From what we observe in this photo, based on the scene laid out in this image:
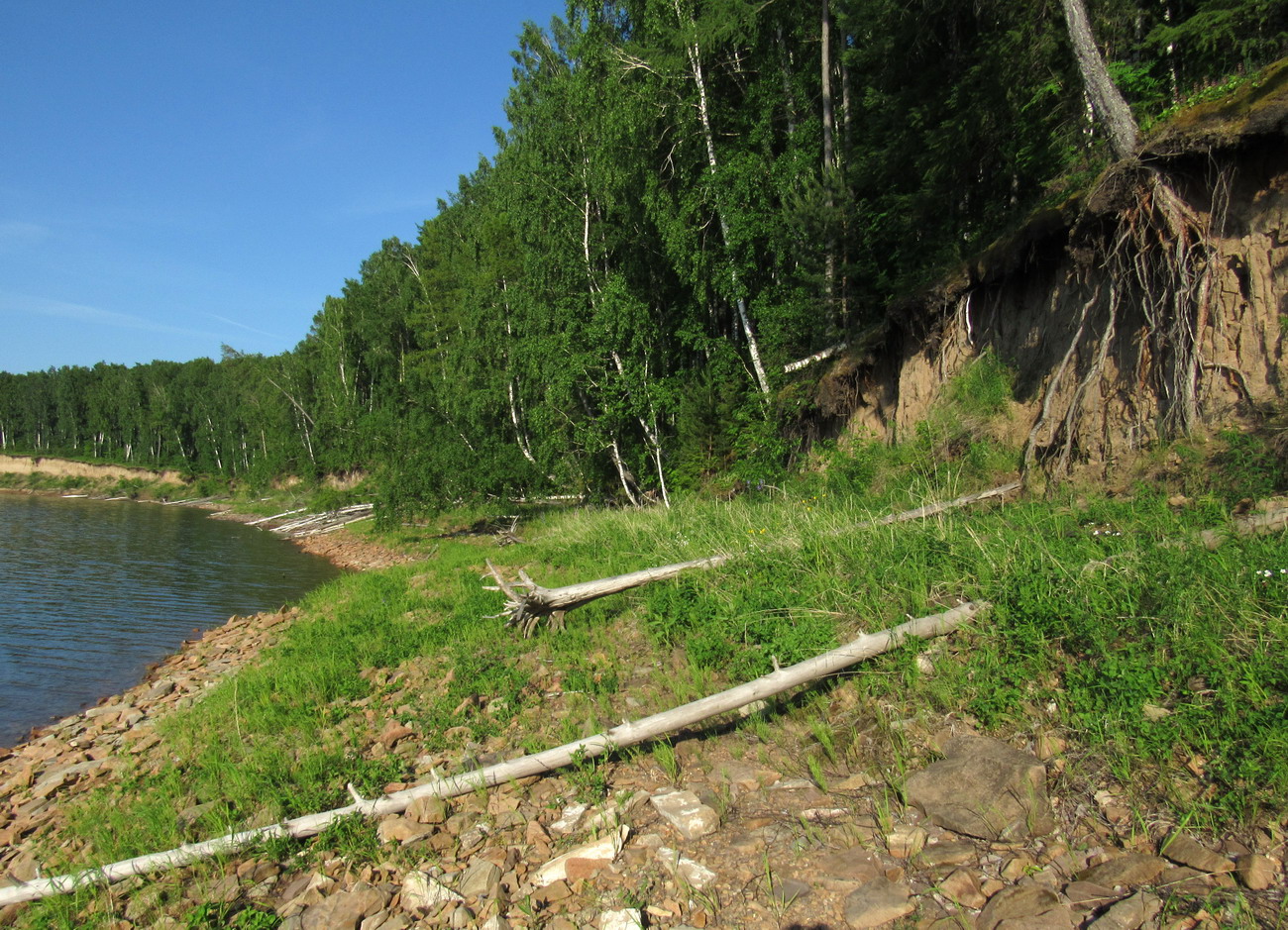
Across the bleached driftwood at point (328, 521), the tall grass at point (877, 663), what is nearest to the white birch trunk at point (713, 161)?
the tall grass at point (877, 663)


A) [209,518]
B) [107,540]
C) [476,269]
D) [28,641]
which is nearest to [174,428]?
[209,518]

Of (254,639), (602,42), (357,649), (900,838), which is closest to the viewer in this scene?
(900,838)

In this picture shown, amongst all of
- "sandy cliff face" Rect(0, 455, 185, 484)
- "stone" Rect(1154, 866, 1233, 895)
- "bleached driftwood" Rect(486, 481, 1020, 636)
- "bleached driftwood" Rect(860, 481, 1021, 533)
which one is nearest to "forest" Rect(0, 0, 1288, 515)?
"bleached driftwood" Rect(860, 481, 1021, 533)

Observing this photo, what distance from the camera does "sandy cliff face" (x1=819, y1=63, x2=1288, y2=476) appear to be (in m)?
6.67

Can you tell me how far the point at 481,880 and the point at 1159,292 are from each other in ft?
27.8

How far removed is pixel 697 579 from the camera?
7.37 metres

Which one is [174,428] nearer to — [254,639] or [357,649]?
[254,639]

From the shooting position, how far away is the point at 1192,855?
3.02m

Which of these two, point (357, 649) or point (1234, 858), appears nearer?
point (1234, 858)

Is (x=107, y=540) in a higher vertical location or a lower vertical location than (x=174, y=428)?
lower

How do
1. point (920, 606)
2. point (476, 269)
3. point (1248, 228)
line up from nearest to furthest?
1. point (920, 606)
2. point (1248, 228)
3. point (476, 269)

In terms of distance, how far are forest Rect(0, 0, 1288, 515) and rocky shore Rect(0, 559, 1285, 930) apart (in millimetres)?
8296

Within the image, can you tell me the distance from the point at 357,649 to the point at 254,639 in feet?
14.5

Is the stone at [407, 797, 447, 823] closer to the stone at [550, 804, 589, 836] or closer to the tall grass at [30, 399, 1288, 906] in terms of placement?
the tall grass at [30, 399, 1288, 906]
